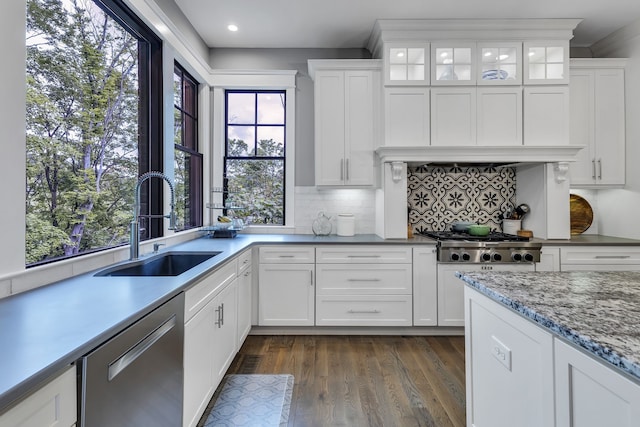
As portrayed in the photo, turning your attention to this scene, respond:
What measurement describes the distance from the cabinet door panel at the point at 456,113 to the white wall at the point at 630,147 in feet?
5.32

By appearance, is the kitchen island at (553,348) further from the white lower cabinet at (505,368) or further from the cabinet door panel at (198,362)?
the cabinet door panel at (198,362)

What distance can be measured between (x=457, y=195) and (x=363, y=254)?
1441 mm

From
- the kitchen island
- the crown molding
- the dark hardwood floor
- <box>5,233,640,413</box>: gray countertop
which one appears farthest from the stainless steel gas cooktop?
the crown molding

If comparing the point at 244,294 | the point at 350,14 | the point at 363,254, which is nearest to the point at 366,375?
the point at 363,254

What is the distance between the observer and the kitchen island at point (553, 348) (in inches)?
31.8

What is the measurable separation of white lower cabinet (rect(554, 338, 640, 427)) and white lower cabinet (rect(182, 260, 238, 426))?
150 cm

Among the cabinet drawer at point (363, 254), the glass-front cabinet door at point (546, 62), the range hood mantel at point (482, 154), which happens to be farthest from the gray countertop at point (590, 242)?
the glass-front cabinet door at point (546, 62)

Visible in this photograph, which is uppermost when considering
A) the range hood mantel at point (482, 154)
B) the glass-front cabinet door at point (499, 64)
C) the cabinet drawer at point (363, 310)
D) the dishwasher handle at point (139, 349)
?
the glass-front cabinet door at point (499, 64)

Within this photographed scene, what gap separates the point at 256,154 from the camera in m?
3.86

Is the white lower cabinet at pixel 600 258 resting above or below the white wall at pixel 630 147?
below

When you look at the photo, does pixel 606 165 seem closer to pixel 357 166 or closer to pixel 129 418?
pixel 357 166

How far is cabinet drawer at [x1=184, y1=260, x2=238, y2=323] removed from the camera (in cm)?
161

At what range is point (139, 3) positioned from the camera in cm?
229

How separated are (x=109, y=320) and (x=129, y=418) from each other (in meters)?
0.35
